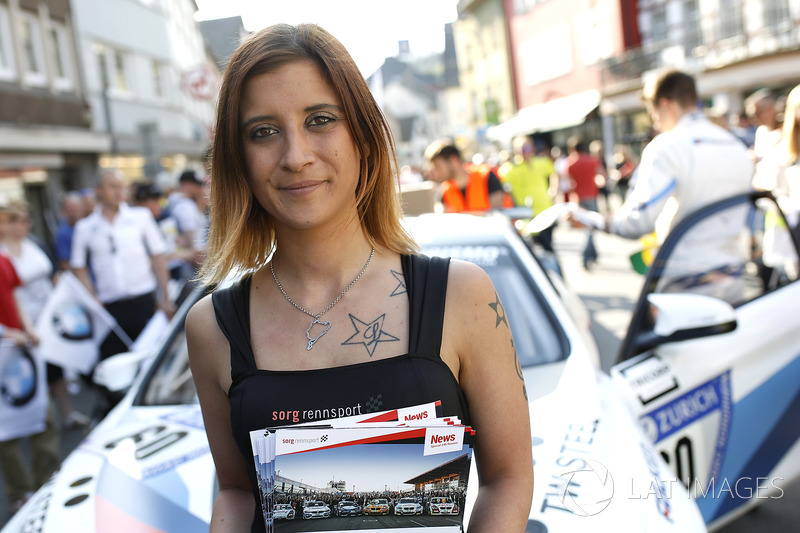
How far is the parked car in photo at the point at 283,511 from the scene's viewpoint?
1326 mm

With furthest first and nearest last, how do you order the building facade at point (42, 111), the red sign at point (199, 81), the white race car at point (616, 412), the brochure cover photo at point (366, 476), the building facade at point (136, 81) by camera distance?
1. the building facade at point (136, 81)
2. the building facade at point (42, 111)
3. the red sign at point (199, 81)
4. the white race car at point (616, 412)
5. the brochure cover photo at point (366, 476)

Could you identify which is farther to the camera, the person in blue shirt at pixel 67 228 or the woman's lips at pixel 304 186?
the person in blue shirt at pixel 67 228

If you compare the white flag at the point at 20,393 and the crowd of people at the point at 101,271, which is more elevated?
the crowd of people at the point at 101,271

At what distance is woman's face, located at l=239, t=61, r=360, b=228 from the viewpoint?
140 centimetres

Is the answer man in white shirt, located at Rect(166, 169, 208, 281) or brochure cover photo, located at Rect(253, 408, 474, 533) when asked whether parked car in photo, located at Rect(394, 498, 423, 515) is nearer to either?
brochure cover photo, located at Rect(253, 408, 474, 533)

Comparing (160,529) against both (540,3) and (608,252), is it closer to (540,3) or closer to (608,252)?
(608,252)

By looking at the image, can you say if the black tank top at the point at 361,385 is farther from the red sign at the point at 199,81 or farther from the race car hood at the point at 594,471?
the red sign at the point at 199,81

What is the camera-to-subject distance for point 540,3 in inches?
1277

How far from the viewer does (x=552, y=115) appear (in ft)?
100

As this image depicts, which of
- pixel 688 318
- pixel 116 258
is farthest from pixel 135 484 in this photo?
pixel 116 258

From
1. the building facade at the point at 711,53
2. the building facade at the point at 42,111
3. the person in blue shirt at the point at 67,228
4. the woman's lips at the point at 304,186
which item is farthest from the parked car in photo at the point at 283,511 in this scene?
the building facade at the point at 711,53

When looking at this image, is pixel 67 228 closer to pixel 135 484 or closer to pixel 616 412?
pixel 135 484

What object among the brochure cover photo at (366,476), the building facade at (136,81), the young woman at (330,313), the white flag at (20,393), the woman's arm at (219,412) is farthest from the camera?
the building facade at (136,81)

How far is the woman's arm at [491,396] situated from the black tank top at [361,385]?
0.03 meters
